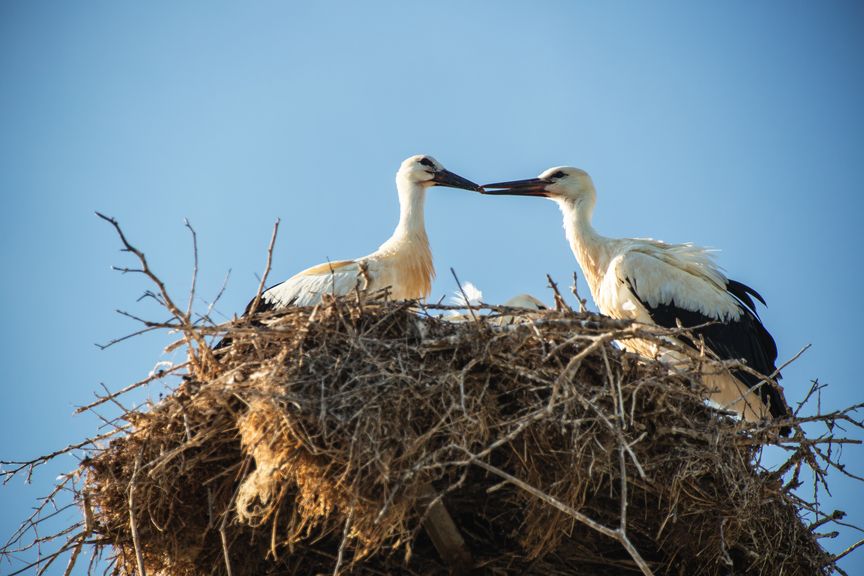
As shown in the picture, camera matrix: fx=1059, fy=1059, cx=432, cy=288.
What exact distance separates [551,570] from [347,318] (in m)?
1.16

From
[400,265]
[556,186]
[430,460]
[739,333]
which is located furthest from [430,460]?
[556,186]

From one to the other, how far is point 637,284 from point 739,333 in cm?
64

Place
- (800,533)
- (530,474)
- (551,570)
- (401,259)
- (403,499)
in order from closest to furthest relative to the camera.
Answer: (403,499) → (530,474) → (551,570) → (800,533) → (401,259)

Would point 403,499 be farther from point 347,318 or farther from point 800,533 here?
point 800,533

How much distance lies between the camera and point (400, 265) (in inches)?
227

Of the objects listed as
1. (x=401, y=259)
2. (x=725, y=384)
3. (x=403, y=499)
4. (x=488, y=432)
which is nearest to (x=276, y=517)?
(x=403, y=499)

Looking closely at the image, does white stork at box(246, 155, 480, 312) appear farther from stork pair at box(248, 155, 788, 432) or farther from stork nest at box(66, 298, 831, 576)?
stork nest at box(66, 298, 831, 576)

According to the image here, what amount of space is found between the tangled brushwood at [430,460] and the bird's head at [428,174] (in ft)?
8.12

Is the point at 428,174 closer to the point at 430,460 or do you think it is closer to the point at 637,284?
the point at 637,284

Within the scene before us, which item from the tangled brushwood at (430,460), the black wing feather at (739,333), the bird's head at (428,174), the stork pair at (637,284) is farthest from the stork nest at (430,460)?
the bird's head at (428,174)

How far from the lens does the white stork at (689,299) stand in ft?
19.1

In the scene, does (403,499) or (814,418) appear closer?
(403,499)

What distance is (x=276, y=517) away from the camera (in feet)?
11.3

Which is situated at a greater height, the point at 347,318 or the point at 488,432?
the point at 347,318
